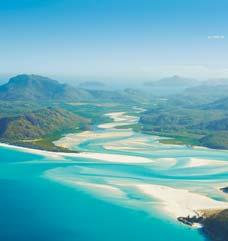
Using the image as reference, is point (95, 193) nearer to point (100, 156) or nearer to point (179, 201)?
point (179, 201)

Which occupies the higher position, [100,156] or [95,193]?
[100,156]

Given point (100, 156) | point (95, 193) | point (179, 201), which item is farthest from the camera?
point (100, 156)

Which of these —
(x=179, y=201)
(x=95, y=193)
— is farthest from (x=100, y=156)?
(x=179, y=201)

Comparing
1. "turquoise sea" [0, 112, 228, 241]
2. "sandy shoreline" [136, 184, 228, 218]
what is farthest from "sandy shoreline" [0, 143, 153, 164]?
"sandy shoreline" [136, 184, 228, 218]

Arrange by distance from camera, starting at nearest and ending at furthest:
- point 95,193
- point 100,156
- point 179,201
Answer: point 179,201 < point 95,193 < point 100,156

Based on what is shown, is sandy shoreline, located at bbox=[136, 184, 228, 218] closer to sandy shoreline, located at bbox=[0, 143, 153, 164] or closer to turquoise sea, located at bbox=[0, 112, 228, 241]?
turquoise sea, located at bbox=[0, 112, 228, 241]

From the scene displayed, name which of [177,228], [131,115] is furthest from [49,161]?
[131,115]

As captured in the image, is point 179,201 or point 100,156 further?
point 100,156

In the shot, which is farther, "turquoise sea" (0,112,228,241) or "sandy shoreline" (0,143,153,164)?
"sandy shoreline" (0,143,153,164)

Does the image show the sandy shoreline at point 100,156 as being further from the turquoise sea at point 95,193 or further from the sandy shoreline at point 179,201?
the sandy shoreline at point 179,201
